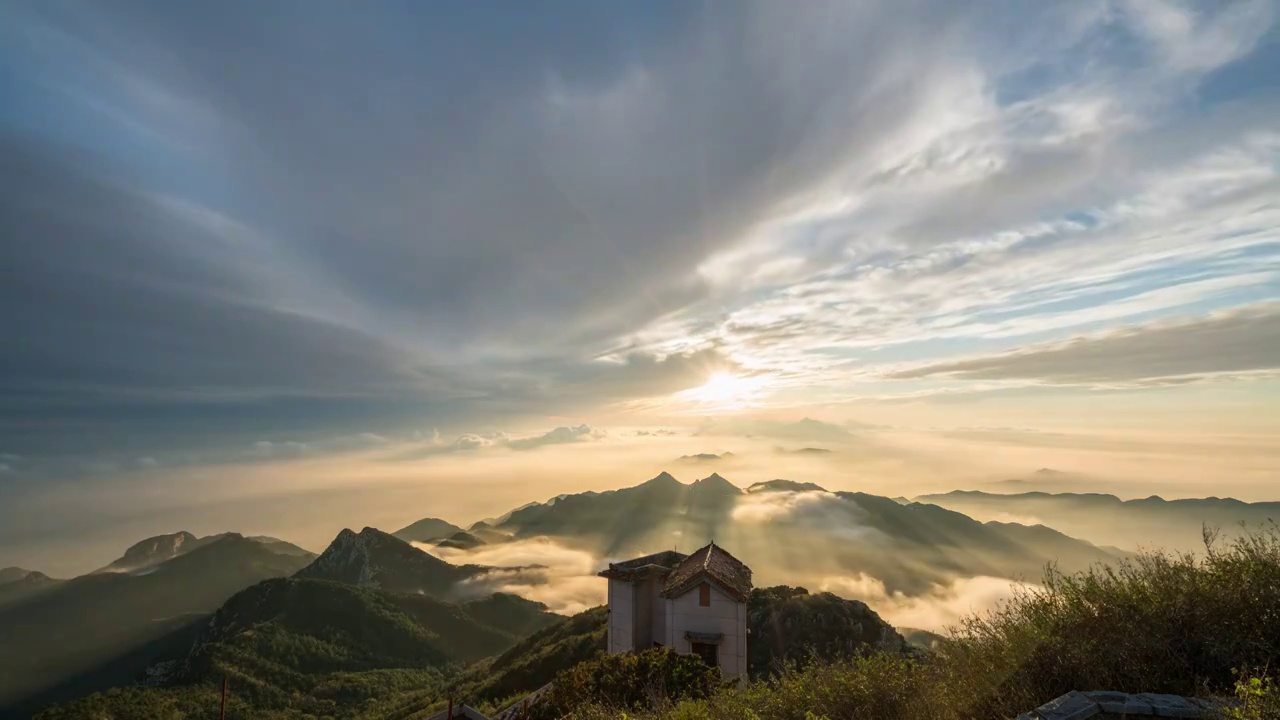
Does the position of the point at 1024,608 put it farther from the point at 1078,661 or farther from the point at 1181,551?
the point at 1181,551

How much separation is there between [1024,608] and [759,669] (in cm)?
4146

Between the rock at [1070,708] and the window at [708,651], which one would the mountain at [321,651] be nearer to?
the window at [708,651]

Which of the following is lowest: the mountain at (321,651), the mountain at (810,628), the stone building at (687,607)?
the mountain at (321,651)

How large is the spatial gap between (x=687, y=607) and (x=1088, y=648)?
70.3 feet

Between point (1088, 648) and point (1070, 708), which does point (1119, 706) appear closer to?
point (1070, 708)

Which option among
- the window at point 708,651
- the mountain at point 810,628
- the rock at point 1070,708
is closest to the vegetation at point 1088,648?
the rock at point 1070,708

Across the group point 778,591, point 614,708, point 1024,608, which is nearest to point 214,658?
point 778,591

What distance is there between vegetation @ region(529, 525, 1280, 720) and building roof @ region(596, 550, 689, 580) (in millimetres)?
19898

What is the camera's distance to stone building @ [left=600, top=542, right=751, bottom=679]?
1070 inches

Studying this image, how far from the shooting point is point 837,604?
52.8 meters

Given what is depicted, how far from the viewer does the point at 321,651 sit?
13225 centimetres

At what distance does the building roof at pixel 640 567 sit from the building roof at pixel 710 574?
43.5 inches

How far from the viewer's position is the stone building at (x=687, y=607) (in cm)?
2717

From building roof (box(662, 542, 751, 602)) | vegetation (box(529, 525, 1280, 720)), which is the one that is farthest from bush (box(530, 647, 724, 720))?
building roof (box(662, 542, 751, 602))
